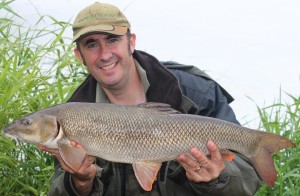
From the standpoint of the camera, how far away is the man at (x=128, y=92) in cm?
361

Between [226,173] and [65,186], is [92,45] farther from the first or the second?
[226,173]

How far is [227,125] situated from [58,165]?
3.61ft

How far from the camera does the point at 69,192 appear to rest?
3.62 meters

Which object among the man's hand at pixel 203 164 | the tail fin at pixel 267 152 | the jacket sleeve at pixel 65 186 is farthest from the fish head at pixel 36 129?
the tail fin at pixel 267 152

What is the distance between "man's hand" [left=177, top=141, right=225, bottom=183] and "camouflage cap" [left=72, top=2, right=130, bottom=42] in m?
0.85

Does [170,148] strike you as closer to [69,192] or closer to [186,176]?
[186,176]

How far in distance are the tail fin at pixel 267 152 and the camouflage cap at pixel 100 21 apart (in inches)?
39.4

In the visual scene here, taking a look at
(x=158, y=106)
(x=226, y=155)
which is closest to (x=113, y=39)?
(x=158, y=106)

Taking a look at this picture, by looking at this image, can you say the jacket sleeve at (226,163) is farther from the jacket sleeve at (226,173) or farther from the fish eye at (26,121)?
the fish eye at (26,121)

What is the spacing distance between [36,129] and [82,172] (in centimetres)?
32

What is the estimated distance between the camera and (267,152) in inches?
129

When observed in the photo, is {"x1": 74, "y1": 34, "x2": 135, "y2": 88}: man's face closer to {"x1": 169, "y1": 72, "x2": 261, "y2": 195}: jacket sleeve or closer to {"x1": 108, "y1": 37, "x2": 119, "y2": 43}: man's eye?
{"x1": 108, "y1": 37, "x2": 119, "y2": 43}: man's eye

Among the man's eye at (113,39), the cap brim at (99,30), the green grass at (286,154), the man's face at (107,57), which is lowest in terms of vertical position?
the green grass at (286,154)

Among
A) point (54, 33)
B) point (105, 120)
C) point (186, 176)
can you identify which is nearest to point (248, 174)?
point (186, 176)
